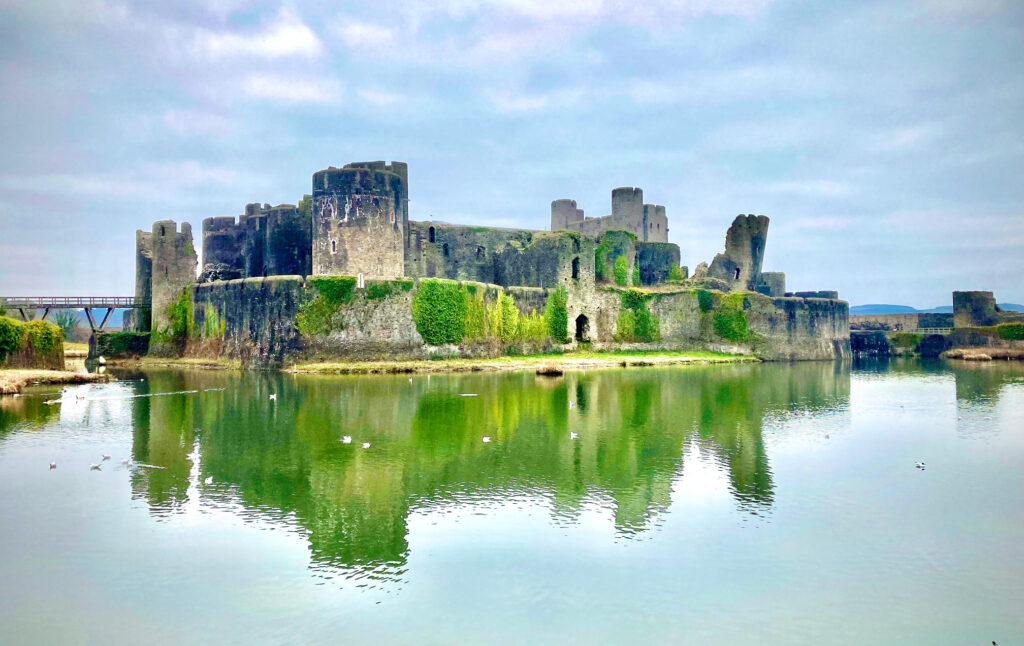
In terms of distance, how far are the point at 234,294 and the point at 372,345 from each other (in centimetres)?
827

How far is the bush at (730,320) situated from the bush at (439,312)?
1892 centimetres

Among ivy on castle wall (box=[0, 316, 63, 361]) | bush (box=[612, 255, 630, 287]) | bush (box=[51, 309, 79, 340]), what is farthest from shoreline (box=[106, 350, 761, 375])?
bush (box=[51, 309, 79, 340])

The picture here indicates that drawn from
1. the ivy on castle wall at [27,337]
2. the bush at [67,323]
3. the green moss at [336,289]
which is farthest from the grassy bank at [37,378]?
the bush at [67,323]

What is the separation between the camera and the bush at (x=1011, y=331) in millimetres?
54875

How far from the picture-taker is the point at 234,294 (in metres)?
38.7

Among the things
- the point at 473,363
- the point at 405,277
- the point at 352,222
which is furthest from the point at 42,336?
the point at 473,363

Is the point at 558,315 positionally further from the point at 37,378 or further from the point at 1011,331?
the point at 1011,331

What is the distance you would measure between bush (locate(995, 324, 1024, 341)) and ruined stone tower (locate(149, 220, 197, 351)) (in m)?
52.7

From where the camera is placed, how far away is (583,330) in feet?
156

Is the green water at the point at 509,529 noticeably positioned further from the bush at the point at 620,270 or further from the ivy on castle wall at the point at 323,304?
the bush at the point at 620,270

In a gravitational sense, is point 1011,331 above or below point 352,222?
below

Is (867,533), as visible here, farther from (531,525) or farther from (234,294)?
(234,294)

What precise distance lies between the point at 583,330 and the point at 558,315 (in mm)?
2493

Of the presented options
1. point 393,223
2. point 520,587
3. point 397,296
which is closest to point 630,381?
point 397,296
